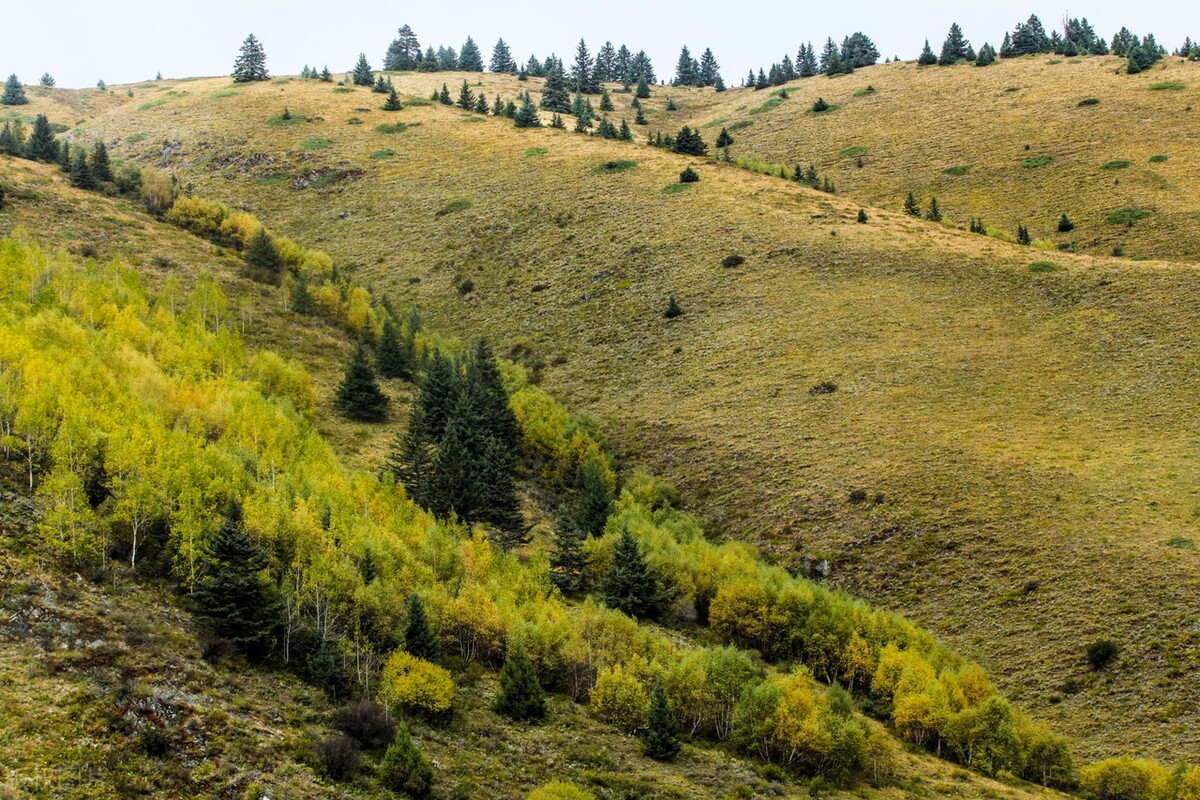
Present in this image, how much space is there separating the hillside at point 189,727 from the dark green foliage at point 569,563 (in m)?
11.7

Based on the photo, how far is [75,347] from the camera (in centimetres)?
5125

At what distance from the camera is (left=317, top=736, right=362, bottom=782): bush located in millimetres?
27594

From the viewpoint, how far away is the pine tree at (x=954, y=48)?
161m

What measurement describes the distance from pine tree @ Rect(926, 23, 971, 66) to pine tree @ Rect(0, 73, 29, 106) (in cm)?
16870

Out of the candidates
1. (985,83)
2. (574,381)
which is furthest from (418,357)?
(985,83)

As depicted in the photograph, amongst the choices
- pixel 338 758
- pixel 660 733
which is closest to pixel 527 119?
pixel 660 733

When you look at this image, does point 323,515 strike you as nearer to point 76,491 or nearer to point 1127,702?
point 76,491

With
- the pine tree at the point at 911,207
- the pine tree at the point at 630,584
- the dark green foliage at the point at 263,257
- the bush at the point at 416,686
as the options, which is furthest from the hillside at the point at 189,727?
the pine tree at the point at 911,207

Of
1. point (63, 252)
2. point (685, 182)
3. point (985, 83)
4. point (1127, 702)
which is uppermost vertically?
point (985, 83)

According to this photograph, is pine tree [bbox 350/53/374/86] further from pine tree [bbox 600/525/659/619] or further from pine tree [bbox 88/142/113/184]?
pine tree [bbox 600/525/659/619]

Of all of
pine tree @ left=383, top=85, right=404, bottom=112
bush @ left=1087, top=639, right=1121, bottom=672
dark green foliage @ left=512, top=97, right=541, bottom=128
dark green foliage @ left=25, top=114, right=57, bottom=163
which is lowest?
bush @ left=1087, top=639, right=1121, bottom=672

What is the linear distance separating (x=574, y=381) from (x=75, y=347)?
128 feet

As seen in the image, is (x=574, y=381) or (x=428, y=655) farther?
(x=574, y=381)

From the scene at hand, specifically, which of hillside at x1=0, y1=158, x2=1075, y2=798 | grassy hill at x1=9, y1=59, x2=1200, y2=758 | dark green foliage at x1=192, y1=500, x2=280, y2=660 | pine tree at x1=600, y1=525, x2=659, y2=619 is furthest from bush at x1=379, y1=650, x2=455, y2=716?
grassy hill at x1=9, y1=59, x2=1200, y2=758
